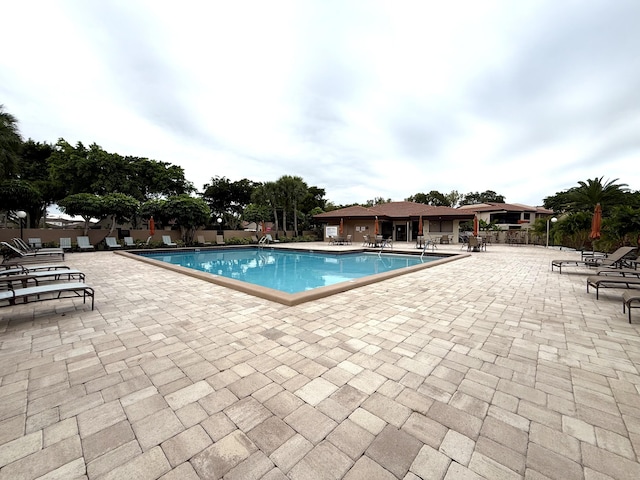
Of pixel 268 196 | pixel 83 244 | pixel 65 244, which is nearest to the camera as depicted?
pixel 65 244

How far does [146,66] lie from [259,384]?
11.2 m

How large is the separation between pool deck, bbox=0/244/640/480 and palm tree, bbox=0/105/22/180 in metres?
13.2

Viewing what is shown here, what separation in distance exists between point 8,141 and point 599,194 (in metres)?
32.0

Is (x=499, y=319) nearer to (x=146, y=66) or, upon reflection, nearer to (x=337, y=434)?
(x=337, y=434)

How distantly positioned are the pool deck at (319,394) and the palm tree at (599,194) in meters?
18.4

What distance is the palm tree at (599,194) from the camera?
1602 cm

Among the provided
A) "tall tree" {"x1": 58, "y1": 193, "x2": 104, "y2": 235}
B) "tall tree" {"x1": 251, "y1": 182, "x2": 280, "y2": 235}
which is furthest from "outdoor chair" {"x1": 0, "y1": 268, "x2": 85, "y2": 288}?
"tall tree" {"x1": 251, "y1": 182, "x2": 280, "y2": 235}

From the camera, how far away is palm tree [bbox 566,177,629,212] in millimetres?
16016

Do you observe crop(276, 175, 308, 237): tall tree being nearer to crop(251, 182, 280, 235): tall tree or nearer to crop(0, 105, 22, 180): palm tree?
crop(251, 182, 280, 235): tall tree

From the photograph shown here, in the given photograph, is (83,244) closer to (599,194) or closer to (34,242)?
(34,242)

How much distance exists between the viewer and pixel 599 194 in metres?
16.4

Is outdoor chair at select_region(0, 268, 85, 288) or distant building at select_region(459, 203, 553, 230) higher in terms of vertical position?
distant building at select_region(459, 203, 553, 230)

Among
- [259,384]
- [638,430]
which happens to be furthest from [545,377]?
[259,384]

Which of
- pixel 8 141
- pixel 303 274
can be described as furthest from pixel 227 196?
pixel 303 274
